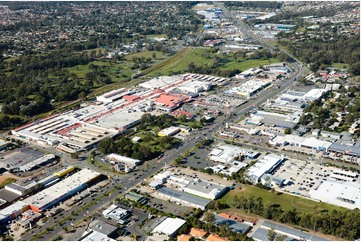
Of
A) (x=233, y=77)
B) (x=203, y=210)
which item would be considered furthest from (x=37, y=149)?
(x=233, y=77)

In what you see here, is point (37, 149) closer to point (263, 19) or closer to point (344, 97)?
point (344, 97)

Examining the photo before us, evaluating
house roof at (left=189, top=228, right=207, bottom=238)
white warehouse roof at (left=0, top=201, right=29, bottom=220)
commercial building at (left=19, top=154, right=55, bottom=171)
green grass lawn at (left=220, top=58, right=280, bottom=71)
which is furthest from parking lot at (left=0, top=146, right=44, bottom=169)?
green grass lawn at (left=220, top=58, right=280, bottom=71)

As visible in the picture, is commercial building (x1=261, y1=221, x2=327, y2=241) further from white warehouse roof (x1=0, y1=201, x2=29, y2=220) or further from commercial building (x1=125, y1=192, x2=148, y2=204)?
white warehouse roof (x1=0, y1=201, x2=29, y2=220)

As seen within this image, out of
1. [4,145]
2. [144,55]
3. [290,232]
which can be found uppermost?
[144,55]

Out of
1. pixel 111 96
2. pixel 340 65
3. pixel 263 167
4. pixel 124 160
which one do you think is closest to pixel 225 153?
pixel 263 167

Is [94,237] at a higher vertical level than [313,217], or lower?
lower

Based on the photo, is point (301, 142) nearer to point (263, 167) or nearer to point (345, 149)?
point (345, 149)

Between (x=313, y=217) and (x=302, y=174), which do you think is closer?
(x=313, y=217)
